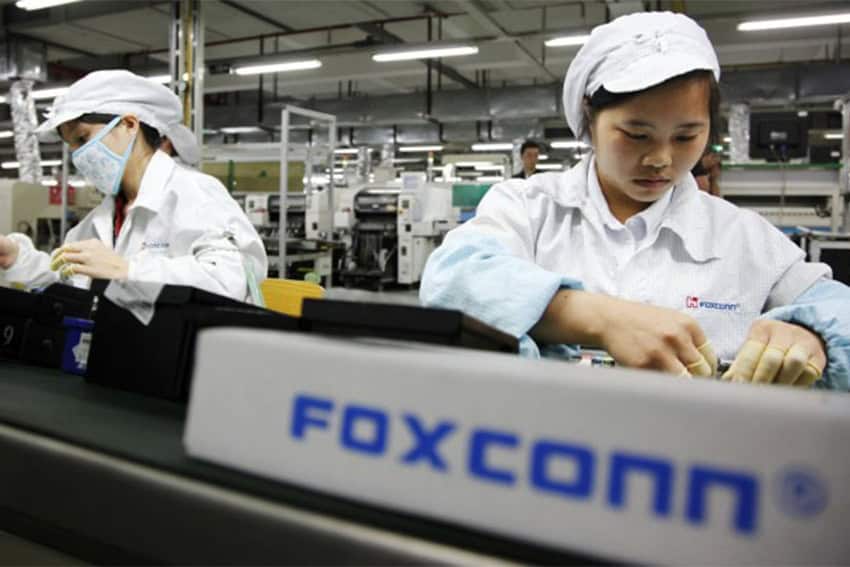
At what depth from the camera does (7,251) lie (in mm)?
1696

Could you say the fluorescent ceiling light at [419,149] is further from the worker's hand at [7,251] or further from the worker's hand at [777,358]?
the worker's hand at [777,358]

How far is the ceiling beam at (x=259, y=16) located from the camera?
879cm

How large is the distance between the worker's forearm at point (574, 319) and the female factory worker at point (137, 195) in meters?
1.11

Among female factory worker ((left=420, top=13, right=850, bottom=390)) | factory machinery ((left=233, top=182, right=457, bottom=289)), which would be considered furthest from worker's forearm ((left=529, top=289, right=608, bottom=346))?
factory machinery ((left=233, top=182, right=457, bottom=289))

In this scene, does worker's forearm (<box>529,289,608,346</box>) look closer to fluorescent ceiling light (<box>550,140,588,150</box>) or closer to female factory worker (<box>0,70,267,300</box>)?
female factory worker (<box>0,70,267,300</box>)

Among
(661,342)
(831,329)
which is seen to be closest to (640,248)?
(831,329)

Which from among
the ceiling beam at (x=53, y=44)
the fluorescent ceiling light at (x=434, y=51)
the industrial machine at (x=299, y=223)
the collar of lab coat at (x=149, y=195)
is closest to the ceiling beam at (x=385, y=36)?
the fluorescent ceiling light at (x=434, y=51)

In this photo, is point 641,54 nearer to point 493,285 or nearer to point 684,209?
point 684,209

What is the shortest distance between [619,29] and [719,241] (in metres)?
0.36

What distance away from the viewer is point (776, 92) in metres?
9.25

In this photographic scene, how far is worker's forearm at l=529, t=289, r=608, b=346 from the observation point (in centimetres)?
69

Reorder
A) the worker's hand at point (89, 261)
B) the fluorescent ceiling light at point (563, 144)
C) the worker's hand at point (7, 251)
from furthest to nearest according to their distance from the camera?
the fluorescent ceiling light at point (563, 144), the worker's hand at point (7, 251), the worker's hand at point (89, 261)

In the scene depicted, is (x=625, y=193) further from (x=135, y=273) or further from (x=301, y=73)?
(x=301, y=73)

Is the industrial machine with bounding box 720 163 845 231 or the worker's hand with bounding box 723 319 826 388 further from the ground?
the industrial machine with bounding box 720 163 845 231
